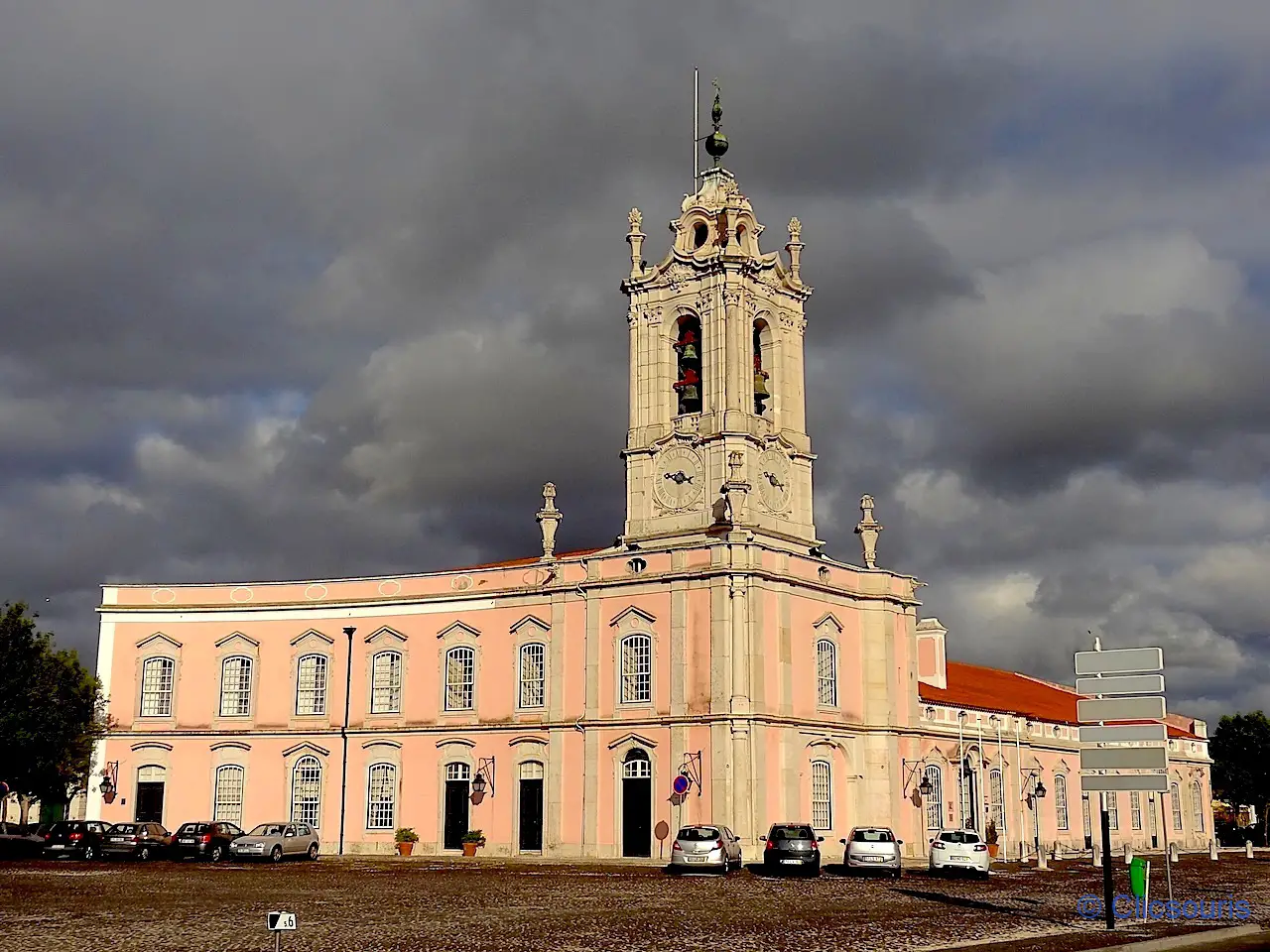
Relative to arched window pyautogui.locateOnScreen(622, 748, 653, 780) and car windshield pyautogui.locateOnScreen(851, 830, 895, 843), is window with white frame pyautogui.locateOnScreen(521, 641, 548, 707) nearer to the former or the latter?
arched window pyautogui.locateOnScreen(622, 748, 653, 780)

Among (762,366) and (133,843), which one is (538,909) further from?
(762,366)

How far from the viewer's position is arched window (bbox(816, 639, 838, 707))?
48.1 meters

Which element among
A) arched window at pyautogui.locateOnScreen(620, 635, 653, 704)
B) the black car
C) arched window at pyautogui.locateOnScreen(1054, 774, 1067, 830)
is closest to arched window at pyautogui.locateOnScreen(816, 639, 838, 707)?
arched window at pyautogui.locateOnScreen(620, 635, 653, 704)

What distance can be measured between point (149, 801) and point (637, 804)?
60.5 feet

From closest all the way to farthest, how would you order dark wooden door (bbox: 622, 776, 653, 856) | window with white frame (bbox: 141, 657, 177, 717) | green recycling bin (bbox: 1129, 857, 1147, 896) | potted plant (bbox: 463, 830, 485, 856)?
green recycling bin (bbox: 1129, 857, 1147, 896) < dark wooden door (bbox: 622, 776, 653, 856) < potted plant (bbox: 463, 830, 485, 856) < window with white frame (bbox: 141, 657, 177, 717)

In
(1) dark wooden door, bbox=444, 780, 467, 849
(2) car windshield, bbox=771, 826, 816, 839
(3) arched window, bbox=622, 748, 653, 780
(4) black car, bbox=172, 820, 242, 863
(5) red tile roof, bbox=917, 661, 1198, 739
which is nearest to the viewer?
(2) car windshield, bbox=771, 826, 816, 839

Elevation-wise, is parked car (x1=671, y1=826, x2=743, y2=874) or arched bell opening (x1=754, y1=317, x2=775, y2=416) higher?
arched bell opening (x1=754, y1=317, x2=775, y2=416)

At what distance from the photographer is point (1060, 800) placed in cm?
6059

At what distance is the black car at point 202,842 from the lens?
42.2m

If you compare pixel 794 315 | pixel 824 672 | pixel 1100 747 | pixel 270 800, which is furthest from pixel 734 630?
pixel 1100 747

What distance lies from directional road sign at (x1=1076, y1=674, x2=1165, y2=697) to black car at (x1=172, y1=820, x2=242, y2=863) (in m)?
28.3

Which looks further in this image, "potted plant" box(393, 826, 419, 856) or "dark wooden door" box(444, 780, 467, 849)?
"dark wooden door" box(444, 780, 467, 849)

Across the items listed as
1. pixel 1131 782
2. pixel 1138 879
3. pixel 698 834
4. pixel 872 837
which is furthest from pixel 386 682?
pixel 1131 782

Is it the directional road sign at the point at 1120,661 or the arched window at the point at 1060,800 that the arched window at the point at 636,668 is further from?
the directional road sign at the point at 1120,661
